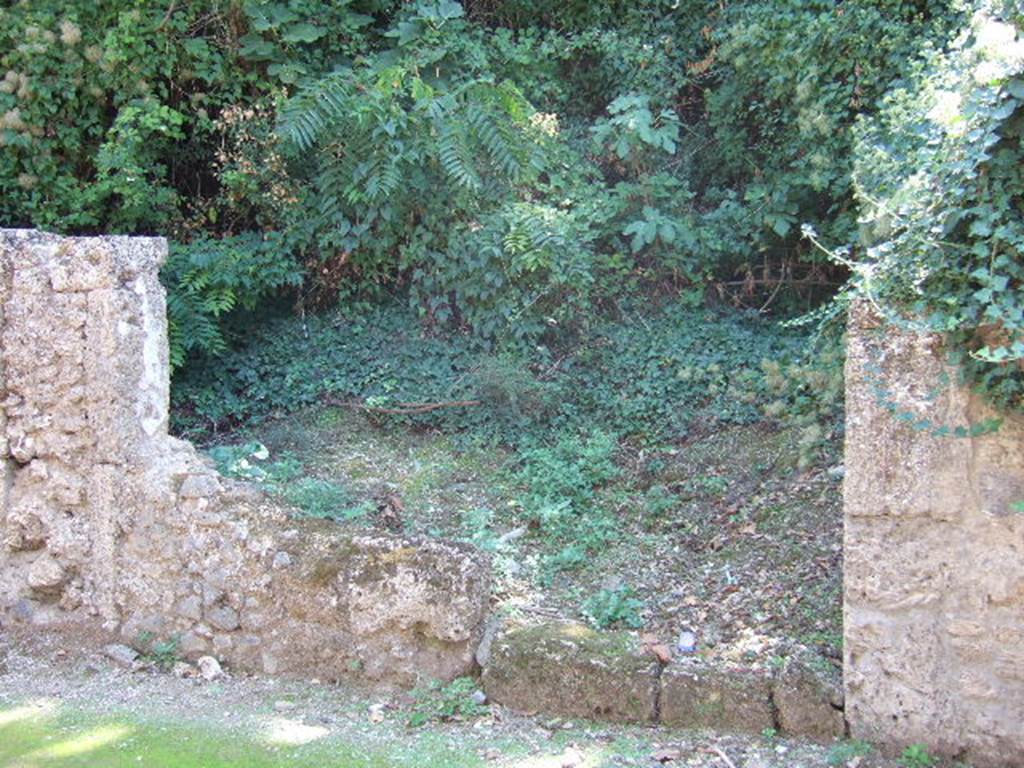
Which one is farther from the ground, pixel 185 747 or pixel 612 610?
pixel 612 610

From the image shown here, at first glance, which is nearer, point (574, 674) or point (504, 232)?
point (574, 674)

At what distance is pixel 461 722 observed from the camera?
418cm

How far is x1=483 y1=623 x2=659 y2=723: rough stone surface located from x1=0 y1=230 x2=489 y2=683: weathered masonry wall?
0.83 ft

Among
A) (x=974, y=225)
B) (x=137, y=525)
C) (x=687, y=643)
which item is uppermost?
(x=974, y=225)

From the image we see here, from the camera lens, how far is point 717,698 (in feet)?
13.1

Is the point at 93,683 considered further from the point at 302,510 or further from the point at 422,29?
the point at 422,29

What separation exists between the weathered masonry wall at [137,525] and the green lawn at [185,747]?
50cm

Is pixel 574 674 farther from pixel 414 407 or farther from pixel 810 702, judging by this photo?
pixel 414 407

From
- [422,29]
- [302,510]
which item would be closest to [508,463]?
[302,510]

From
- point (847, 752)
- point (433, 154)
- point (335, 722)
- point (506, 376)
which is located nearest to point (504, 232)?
point (433, 154)

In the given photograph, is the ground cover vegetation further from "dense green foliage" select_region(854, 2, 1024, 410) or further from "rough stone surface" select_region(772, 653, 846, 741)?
"dense green foliage" select_region(854, 2, 1024, 410)

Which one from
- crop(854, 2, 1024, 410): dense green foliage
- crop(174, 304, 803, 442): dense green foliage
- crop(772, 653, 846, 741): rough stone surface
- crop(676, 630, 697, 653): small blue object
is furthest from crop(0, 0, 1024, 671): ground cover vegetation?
crop(854, 2, 1024, 410): dense green foliage

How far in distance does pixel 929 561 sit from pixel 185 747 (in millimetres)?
2907

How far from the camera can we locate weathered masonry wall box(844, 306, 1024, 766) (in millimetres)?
3514
